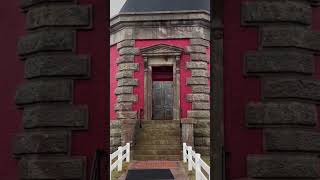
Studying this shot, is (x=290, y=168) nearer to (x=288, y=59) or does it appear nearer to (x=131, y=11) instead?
(x=288, y=59)

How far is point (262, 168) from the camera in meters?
6.35

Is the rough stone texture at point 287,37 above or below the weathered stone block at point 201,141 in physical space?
above

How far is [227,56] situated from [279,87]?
0.86 meters

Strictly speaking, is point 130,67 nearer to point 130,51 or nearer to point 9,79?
point 130,51

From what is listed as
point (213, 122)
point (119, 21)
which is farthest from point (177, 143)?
point (213, 122)

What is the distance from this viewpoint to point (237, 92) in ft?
22.0

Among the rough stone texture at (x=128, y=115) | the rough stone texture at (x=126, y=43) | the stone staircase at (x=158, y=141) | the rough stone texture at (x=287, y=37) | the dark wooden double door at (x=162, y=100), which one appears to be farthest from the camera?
the dark wooden double door at (x=162, y=100)

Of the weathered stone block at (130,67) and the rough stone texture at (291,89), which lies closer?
the rough stone texture at (291,89)

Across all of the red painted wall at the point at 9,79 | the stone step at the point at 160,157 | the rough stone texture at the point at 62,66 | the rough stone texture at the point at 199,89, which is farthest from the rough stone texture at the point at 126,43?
the rough stone texture at the point at 62,66

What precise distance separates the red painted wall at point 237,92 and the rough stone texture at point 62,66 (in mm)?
1995

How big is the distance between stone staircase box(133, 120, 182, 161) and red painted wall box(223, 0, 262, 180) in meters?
13.3

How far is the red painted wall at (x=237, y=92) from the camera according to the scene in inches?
259

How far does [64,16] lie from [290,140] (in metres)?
3.47

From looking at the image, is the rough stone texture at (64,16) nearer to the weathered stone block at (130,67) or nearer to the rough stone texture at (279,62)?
the rough stone texture at (279,62)
